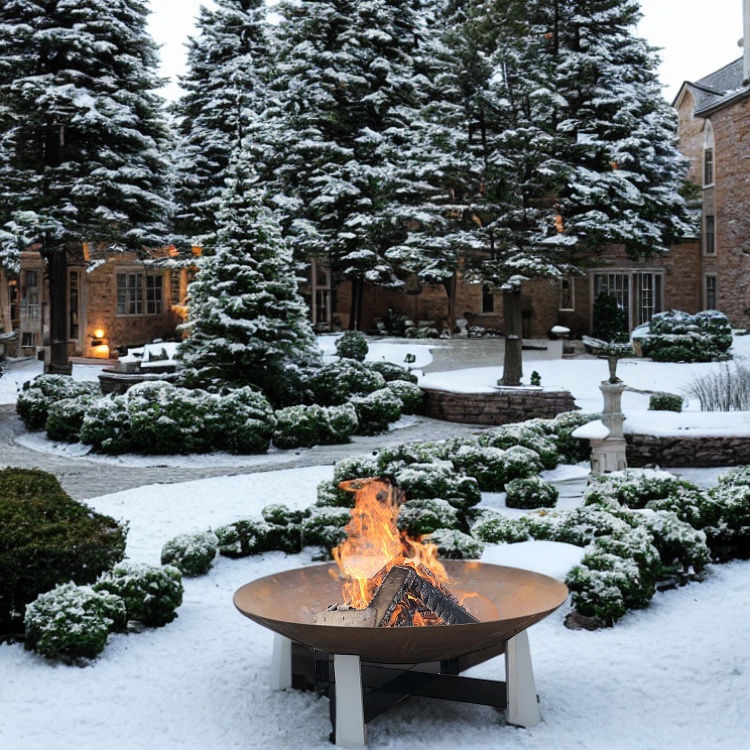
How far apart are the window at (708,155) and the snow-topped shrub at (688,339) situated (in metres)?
9.00

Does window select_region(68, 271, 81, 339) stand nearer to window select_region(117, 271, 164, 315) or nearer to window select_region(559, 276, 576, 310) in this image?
window select_region(117, 271, 164, 315)

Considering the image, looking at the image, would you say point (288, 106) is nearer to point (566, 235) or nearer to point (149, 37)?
point (149, 37)

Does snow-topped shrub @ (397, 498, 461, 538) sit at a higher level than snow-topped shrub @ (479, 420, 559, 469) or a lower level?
lower

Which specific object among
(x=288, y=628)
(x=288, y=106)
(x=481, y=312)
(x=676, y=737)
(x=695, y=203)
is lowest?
(x=676, y=737)

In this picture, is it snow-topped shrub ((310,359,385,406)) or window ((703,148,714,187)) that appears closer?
snow-topped shrub ((310,359,385,406))

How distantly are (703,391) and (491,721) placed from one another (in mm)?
12667

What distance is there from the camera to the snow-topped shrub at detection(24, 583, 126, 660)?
6.79m

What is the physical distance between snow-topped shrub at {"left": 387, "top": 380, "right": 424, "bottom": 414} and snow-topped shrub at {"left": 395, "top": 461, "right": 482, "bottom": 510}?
9169mm

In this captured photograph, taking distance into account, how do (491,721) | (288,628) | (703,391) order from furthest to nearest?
(703,391) → (491,721) → (288,628)

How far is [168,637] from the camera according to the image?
296 inches

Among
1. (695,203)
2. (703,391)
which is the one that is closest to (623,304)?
(695,203)

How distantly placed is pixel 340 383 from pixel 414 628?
48.3 ft

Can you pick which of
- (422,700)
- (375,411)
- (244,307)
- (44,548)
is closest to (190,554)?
(44,548)

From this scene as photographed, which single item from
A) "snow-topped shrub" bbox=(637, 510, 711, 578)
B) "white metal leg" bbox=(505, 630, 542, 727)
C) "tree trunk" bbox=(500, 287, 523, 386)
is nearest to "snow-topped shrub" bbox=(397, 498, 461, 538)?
"snow-topped shrub" bbox=(637, 510, 711, 578)
